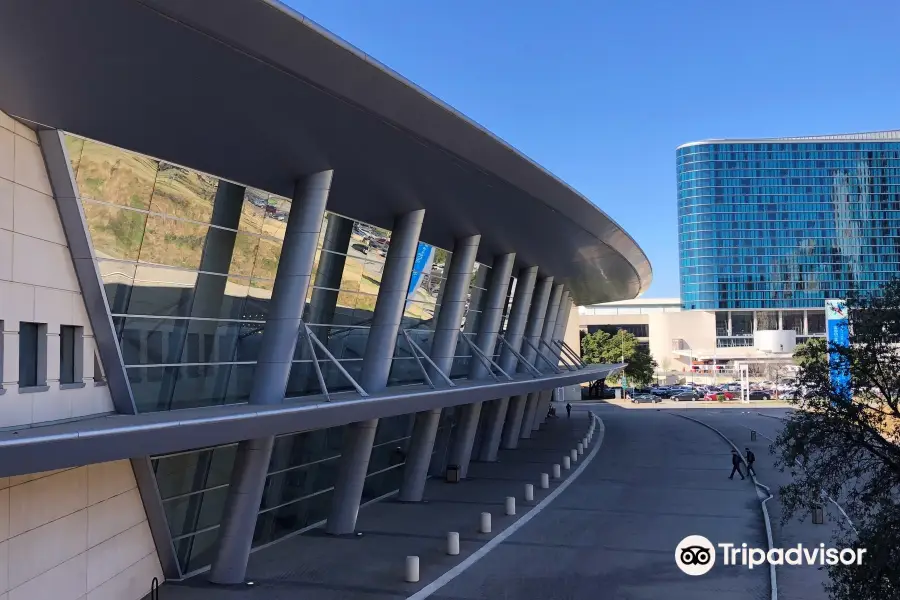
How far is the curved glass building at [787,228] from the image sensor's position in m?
137

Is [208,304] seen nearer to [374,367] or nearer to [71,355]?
[71,355]

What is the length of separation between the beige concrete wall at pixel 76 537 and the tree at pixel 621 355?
76017mm

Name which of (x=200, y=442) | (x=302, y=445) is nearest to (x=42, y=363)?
(x=200, y=442)

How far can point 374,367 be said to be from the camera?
20109 millimetres

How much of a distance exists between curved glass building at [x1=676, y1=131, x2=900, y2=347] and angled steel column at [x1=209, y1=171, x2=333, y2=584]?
425 ft

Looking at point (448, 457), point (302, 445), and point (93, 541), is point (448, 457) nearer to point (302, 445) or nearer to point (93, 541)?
point (302, 445)

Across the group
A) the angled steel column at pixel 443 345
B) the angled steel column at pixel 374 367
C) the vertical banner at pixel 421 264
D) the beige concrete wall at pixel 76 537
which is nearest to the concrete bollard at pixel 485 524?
the angled steel column at pixel 374 367

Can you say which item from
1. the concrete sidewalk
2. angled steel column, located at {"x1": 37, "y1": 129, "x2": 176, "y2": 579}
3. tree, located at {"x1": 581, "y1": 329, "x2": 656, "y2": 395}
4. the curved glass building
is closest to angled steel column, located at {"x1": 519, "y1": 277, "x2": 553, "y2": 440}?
the concrete sidewalk

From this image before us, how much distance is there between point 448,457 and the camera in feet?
103

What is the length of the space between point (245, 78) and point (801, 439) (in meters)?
9.28

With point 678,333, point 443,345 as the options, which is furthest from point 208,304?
point 678,333

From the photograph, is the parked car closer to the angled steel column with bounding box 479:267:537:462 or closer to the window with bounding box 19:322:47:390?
the angled steel column with bounding box 479:267:537:462

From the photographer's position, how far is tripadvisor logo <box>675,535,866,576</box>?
57.2ft

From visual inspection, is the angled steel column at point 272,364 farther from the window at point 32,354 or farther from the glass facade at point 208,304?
the window at point 32,354
